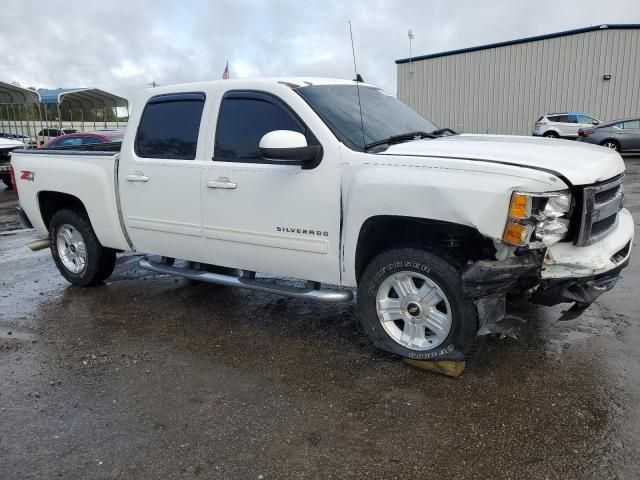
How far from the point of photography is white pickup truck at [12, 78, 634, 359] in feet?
10.6

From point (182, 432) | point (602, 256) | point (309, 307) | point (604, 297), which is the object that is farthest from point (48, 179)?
point (604, 297)

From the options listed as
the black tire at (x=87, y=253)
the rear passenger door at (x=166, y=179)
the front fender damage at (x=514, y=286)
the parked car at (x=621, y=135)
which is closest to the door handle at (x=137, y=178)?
the rear passenger door at (x=166, y=179)

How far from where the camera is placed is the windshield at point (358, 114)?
3.95 meters

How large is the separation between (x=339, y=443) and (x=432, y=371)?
1027 mm

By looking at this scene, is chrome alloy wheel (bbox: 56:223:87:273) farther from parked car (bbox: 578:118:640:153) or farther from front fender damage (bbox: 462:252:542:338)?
parked car (bbox: 578:118:640:153)

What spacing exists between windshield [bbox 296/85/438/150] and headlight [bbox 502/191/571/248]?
1191 millimetres

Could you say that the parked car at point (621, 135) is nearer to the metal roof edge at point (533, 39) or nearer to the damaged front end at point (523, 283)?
the metal roof edge at point (533, 39)

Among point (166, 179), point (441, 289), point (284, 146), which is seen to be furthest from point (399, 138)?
point (166, 179)

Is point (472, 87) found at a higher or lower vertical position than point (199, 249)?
higher

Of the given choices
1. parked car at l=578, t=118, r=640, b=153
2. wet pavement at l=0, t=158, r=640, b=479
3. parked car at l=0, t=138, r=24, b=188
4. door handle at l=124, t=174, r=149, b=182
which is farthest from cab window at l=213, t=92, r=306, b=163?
parked car at l=578, t=118, r=640, b=153

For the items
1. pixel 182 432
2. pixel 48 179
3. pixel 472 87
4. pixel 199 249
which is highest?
pixel 472 87

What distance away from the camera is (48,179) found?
18.8ft

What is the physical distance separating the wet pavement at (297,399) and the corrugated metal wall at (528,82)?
23.1 meters

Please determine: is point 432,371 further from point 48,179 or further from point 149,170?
point 48,179
